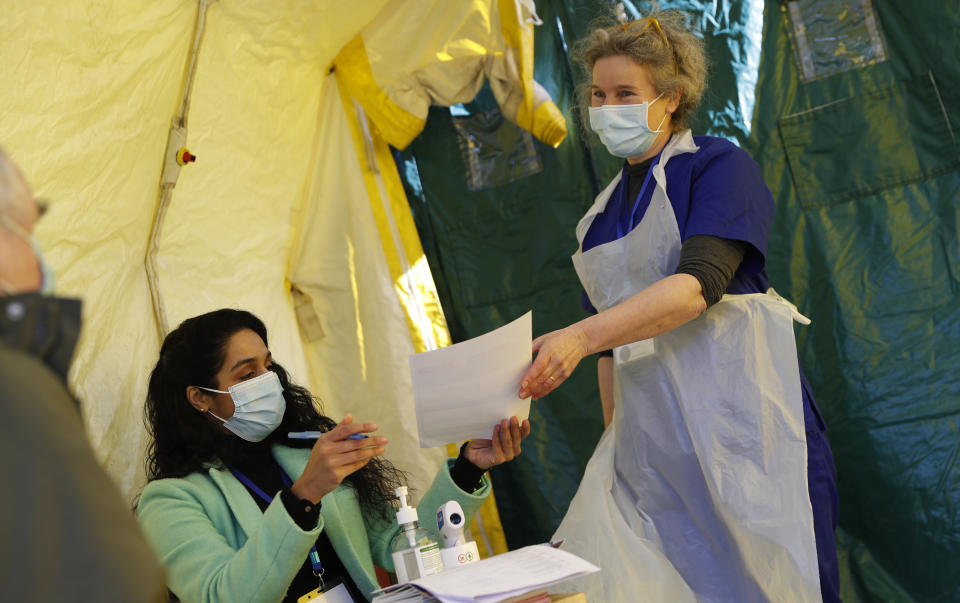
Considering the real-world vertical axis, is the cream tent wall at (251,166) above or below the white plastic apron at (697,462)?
above

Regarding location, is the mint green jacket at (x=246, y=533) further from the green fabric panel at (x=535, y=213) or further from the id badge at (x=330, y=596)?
the green fabric panel at (x=535, y=213)

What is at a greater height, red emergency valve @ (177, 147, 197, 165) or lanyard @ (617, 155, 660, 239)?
red emergency valve @ (177, 147, 197, 165)

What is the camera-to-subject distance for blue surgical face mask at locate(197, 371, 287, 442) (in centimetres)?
191

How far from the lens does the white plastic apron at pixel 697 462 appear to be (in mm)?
1646

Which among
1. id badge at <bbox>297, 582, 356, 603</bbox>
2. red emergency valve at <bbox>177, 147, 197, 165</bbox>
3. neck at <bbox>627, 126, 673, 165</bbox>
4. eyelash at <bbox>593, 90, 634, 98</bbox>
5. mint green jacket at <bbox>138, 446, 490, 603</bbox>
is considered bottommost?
id badge at <bbox>297, 582, 356, 603</bbox>

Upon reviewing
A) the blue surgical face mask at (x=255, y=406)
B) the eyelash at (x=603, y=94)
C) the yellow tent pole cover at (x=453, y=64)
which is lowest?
the blue surgical face mask at (x=255, y=406)

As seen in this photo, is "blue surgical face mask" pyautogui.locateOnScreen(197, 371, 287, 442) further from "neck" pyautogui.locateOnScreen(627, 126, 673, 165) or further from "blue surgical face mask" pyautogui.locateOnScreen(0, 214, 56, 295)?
"blue surgical face mask" pyautogui.locateOnScreen(0, 214, 56, 295)

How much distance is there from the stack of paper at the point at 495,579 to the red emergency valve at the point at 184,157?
1290mm

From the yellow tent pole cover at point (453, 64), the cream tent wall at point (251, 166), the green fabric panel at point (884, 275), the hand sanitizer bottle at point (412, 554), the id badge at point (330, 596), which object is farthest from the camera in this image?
the yellow tent pole cover at point (453, 64)

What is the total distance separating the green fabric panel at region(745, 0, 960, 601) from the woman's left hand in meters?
1.11

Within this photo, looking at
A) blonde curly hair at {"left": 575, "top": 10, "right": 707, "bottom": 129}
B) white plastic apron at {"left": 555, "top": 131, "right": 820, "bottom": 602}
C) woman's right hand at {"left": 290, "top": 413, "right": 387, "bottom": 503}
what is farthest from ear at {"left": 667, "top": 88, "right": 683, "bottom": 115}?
woman's right hand at {"left": 290, "top": 413, "right": 387, "bottom": 503}

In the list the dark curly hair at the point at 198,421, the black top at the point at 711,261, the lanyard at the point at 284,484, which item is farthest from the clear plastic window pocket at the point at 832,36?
the lanyard at the point at 284,484

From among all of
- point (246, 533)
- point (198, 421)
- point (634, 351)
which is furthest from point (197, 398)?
point (634, 351)

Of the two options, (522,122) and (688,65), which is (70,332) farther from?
(522,122)
